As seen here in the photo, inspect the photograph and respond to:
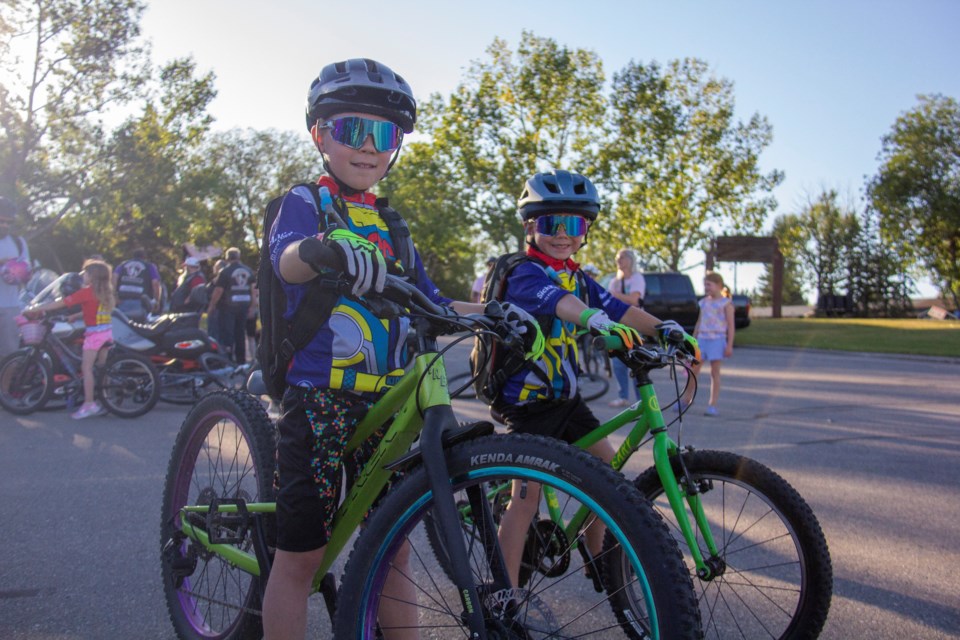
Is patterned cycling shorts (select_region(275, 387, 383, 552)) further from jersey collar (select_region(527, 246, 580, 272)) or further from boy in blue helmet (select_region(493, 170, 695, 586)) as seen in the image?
jersey collar (select_region(527, 246, 580, 272))

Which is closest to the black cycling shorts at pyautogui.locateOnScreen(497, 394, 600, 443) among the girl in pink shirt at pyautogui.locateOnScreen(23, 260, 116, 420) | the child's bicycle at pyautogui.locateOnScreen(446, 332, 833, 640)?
the child's bicycle at pyautogui.locateOnScreen(446, 332, 833, 640)

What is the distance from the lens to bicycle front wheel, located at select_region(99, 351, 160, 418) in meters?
9.13

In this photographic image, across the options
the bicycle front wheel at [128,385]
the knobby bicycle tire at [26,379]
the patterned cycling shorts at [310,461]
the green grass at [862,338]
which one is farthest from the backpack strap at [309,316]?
the green grass at [862,338]

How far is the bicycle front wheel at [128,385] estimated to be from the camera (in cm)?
913

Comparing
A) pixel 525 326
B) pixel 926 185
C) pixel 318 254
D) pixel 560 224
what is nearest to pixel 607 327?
pixel 525 326

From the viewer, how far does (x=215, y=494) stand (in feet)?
10.2

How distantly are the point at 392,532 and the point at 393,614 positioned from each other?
0.32 metres

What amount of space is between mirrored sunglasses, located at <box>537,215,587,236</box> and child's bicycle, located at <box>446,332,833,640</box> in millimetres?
671

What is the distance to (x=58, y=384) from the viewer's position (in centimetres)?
962

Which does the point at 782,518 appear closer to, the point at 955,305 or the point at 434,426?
the point at 434,426

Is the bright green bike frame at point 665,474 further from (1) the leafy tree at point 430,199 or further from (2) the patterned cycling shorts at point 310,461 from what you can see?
(1) the leafy tree at point 430,199

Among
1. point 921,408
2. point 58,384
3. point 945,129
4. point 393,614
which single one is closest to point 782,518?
point 393,614

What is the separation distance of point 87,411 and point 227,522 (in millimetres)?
7092

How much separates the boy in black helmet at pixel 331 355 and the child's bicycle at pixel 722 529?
52 cm
